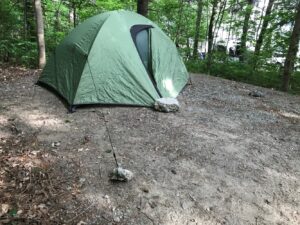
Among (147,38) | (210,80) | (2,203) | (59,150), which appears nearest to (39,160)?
(59,150)

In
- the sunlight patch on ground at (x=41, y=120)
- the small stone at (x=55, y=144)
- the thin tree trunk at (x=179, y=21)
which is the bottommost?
the small stone at (x=55, y=144)

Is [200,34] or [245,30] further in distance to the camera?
[200,34]

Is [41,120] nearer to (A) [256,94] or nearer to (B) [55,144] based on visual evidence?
(B) [55,144]

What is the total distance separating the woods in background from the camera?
971 cm

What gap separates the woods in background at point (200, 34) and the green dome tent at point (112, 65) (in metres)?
2.57

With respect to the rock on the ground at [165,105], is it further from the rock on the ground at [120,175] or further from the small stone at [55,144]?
the rock on the ground at [120,175]

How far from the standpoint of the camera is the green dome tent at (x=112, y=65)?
6047 millimetres

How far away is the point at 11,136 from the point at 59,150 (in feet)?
3.16

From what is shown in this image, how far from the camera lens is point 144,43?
695cm

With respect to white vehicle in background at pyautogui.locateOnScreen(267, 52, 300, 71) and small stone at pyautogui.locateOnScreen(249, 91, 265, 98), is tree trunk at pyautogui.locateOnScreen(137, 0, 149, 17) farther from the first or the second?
white vehicle in background at pyautogui.locateOnScreen(267, 52, 300, 71)

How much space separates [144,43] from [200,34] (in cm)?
755

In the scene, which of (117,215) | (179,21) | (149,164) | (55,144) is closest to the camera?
(117,215)

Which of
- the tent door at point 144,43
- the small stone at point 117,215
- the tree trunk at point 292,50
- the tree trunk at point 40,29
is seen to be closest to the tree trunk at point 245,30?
the tree trunk at point 292,50

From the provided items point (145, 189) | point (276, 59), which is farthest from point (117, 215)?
point (276, 59)
